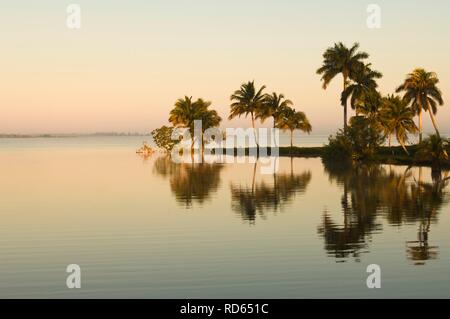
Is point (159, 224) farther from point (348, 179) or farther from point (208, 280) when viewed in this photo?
point (348, 179)

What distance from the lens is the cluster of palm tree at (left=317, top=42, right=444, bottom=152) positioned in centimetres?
6550

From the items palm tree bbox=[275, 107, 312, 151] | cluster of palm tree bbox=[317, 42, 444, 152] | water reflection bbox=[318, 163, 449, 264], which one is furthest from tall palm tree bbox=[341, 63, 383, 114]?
water reflection bbox=[318, 163, 449, 264]

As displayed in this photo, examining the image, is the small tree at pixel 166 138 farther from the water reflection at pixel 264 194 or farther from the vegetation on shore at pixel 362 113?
the water reflection at pixel 264 194

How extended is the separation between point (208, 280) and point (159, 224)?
31.0ft

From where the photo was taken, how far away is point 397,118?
65250mm

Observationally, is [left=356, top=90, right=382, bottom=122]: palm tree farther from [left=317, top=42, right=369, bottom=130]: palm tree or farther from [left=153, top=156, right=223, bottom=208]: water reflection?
[left=153, top=156, right=223, bottom=208]: water reflection

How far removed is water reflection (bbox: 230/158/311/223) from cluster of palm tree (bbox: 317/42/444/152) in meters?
22.6

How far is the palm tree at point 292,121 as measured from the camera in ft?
306

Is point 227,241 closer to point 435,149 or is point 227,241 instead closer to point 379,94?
point 435,149

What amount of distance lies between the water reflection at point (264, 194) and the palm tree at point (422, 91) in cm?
2782

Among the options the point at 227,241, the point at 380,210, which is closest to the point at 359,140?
the point at 380,210

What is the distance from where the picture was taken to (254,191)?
118ft

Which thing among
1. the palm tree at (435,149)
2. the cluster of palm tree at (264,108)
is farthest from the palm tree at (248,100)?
the palm tree at (435,149)

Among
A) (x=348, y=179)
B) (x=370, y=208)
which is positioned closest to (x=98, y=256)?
(x=370, y=208)
